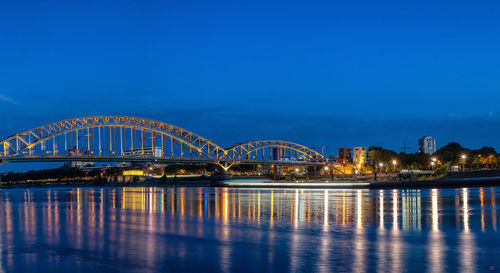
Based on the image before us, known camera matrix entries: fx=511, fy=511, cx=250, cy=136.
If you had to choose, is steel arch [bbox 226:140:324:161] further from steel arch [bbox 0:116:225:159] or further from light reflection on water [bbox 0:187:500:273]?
light reflection on water [bbox 0:187:500:273]

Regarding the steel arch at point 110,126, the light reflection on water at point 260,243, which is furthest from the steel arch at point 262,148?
the light reflection on water at point 260,243

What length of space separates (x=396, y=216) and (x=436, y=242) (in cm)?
645

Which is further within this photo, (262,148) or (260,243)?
(262,148)

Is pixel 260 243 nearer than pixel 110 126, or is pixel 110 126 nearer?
pixel 260 243

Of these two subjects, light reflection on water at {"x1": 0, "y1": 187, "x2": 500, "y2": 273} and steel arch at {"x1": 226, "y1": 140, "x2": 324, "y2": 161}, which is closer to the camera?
light reflection on water at {"x1": 0, "y1": 187, "x2": 500, "y2": 273}

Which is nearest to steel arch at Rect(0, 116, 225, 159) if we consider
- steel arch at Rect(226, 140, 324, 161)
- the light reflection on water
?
steel arch at Rect(226, 140, 324, 161)

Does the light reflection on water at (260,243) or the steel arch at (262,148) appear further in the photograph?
the steel arch at (262,148)

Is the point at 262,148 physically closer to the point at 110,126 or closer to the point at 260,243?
the point at 110,126

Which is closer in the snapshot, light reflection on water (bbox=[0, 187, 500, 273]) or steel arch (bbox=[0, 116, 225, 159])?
light reflection on water (bbox=[0, 187, 500, 273])

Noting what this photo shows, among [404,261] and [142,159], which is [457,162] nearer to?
[142,159]

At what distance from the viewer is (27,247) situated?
38.3 feet

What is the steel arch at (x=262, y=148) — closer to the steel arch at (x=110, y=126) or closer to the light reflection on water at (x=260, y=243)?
the steel arch at (x=110, y=126)

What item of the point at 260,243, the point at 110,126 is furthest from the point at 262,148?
the point at 260,243

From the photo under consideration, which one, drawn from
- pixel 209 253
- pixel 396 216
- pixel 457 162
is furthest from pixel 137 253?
pixel 457 162
